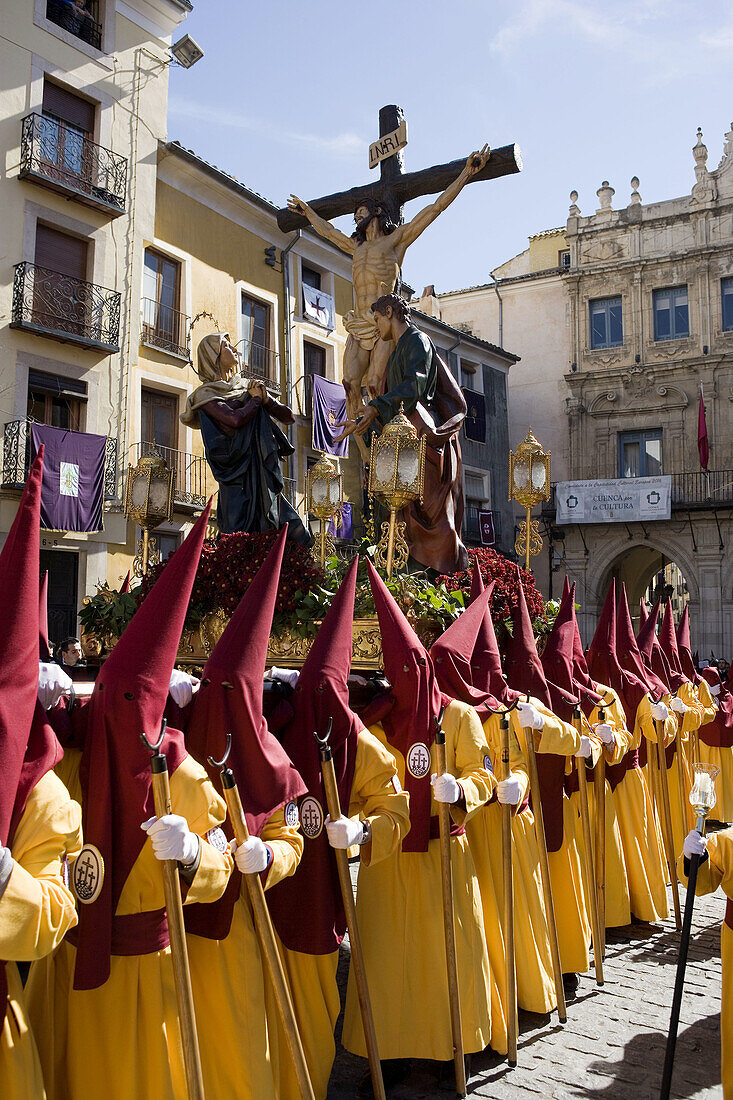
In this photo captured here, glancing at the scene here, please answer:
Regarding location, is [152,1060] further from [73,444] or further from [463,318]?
[463,318]

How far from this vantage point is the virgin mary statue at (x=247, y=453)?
7480 millimetres

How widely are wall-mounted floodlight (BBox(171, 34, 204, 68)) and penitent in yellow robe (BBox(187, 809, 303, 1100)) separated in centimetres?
1989

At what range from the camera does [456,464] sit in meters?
7.38

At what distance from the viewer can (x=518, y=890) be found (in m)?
5.04

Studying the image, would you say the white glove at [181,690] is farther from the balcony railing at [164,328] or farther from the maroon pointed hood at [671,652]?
the balcony railing at [164,328]

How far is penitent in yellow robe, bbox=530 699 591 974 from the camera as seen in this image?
5.33 metres

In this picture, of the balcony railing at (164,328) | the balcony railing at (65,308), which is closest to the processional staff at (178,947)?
the balcony railing at (65,308)

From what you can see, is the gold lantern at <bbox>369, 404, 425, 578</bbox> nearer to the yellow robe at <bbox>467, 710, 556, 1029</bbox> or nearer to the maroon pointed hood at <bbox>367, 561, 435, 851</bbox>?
the yellow robe at <bbox>467, 710, 556, 1029</bbox>

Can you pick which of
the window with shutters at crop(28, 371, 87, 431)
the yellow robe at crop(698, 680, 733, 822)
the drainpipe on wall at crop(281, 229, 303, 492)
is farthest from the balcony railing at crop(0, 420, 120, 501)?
the yellow robe at crop(698, 680, 733, 822)

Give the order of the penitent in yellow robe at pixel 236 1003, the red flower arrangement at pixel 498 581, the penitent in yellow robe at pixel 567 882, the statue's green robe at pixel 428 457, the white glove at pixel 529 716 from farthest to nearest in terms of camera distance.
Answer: the statue's green robe at pixel 428 457
the red flower arrangement at pixel 498 581
the penitent in yellow robe at pixel 567 882
the white glove at pixel 529 716
the penitent in yellow robe at pixel 236 1003

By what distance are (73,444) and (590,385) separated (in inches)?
724

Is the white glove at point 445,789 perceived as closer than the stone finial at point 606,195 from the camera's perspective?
Yes

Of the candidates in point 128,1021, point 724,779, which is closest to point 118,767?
point 128,1021

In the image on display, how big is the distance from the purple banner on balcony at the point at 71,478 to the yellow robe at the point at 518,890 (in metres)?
12.2
